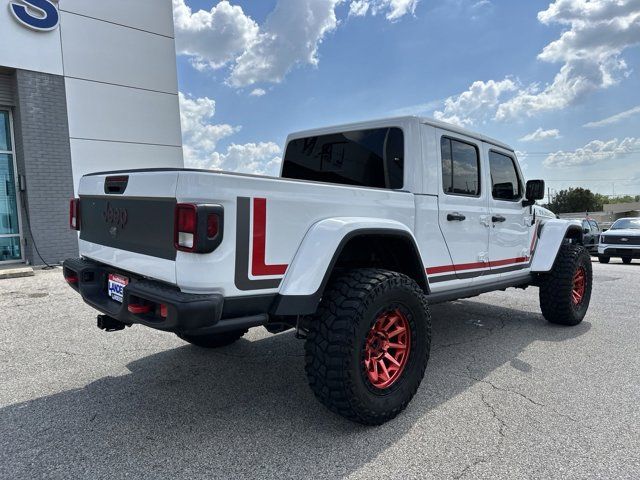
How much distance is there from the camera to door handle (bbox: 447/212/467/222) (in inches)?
145

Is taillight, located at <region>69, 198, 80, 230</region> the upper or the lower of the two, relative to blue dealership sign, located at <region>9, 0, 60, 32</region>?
lower

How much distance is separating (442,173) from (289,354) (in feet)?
7.04

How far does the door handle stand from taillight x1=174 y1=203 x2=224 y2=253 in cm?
210

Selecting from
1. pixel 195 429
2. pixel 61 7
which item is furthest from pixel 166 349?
pixel 61 7

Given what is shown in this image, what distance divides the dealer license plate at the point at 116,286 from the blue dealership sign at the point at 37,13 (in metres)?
9.40

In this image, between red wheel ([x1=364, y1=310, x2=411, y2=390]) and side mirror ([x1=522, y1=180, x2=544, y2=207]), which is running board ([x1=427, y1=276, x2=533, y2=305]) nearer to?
red wheel ([x1=364, y1=310, x2=411, y2=390])

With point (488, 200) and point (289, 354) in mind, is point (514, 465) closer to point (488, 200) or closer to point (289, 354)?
point (289, 354)

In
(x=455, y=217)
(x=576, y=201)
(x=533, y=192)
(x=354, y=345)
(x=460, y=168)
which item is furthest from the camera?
(x=576, y=201)

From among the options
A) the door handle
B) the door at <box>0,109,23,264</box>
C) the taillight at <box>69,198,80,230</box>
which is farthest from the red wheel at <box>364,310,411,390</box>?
the door at <box>0,109,23,264</box>

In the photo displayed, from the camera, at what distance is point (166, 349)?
14.2 ft

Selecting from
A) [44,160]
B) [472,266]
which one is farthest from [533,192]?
[44,160]

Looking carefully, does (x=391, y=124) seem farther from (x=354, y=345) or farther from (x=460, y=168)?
(x=354, y=345)

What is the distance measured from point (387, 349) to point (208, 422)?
125 centimetres

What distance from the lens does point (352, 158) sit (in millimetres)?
3922
